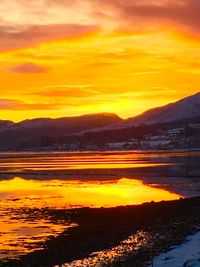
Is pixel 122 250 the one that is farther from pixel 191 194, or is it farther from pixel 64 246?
pixel 191 194

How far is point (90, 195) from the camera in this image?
4444cm

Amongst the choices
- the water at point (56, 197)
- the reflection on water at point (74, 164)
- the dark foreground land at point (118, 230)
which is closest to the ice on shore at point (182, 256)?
the dark foreground land at point (118, 230)

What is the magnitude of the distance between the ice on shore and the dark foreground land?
1.97 ft

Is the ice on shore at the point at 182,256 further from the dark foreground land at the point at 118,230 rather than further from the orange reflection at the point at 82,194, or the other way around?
the orange reflection at the point at 82,194

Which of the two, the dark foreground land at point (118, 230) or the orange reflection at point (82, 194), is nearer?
the dark foreground land at point (118, 230)

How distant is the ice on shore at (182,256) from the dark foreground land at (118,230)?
599mm

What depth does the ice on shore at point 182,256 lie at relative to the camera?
52.7 ft

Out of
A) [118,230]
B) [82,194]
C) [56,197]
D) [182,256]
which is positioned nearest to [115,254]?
[182,256]

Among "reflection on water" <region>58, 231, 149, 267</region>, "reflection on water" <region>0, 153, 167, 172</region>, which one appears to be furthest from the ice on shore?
"reflection on water" <region>0, 153, 167, 172</region>

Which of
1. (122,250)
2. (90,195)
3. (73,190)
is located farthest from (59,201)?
Answer: (122,250)

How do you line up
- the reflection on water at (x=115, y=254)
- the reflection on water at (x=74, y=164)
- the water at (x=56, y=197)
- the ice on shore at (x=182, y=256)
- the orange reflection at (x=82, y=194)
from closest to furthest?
1. the ice on shore at (x=182, y=256)
2. the reflection on water at (x=115, y=254)
3. the water at (x=56, y=197)
4. the orange reflection at (x=82, y=194)
5. the reflection on water at (x=74, y=164)

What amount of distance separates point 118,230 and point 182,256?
29.6 feet

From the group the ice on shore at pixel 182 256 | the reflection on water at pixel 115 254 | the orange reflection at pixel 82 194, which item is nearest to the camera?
the ice on shore at pixel 182 256

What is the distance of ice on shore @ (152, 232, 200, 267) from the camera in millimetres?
16069
